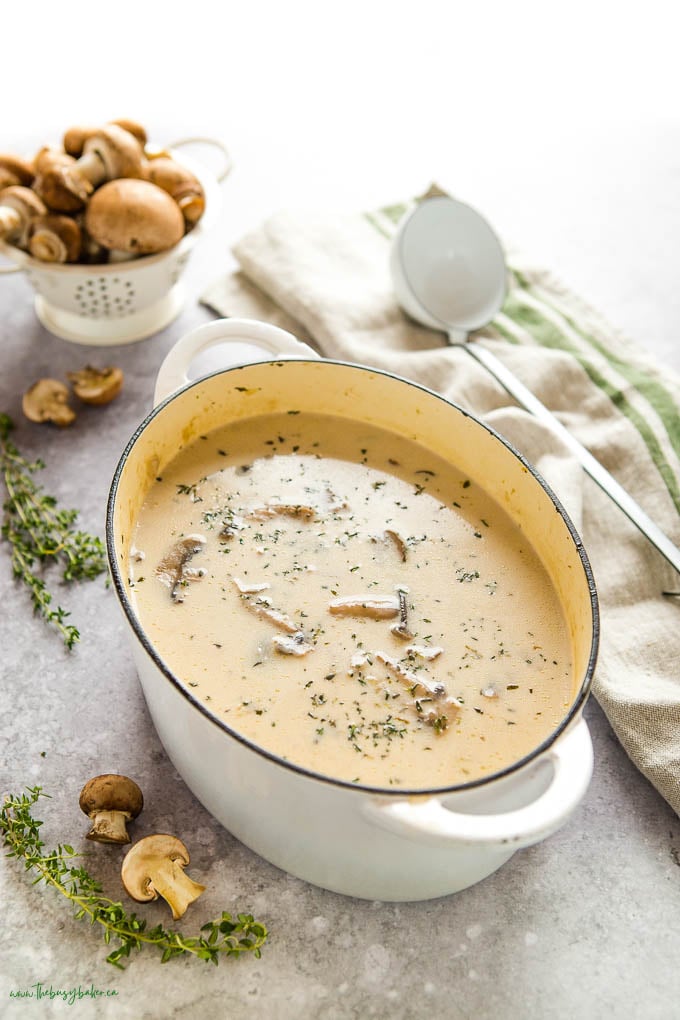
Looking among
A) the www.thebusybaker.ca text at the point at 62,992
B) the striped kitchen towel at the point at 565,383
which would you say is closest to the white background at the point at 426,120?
the striped kitchen towel at the point at 565,383

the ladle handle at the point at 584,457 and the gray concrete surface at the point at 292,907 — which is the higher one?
the ladle handle at the point at 584,457

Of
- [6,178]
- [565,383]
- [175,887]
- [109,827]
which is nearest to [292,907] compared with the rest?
[175,887]

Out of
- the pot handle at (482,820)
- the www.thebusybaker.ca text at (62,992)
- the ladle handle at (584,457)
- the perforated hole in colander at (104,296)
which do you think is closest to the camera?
the pot handle at (482,820)

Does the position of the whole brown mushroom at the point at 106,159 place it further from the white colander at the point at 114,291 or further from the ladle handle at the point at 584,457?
the ladle handle at the point at 584,457

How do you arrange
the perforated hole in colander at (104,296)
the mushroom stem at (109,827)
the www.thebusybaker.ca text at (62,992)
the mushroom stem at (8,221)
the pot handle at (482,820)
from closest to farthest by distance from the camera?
1. the pot handle at (482,820)
2. the www.thebusybaker.ca text at (62,992)
3. the mushroom stem at (109,827)
4. the mushroom stem at (8,221)
5. the perforated hole in colander at (104,296)

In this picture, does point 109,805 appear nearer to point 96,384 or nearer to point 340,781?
point 340,781

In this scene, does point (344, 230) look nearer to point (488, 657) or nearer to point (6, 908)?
point (488, 657)

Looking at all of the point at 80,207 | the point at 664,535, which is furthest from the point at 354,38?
the point at 664,535
